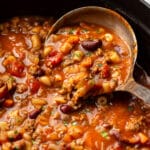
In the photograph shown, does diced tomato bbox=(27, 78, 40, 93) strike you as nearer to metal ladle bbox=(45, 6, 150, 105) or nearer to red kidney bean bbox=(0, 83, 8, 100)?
red kidney bean bbox=(0, 83, 8, 100)

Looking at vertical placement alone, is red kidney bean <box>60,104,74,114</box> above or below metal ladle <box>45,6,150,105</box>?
below

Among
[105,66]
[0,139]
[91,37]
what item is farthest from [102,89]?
[0,139]

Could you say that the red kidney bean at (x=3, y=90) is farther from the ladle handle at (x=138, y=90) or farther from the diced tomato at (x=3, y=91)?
the ladle handle at (x=138, y=90)

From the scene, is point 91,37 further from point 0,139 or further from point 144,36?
point 0,139

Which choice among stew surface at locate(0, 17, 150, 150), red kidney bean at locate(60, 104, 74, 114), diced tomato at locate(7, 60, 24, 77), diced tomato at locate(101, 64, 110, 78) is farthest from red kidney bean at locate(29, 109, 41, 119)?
diced tomato at locate(101, 64, 110, 78)

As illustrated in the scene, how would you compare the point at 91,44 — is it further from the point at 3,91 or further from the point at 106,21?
the point at 3,91

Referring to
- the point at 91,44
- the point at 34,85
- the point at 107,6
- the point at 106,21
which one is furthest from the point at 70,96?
the point at 107,6

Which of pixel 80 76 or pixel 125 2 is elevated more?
pixel 125 2
